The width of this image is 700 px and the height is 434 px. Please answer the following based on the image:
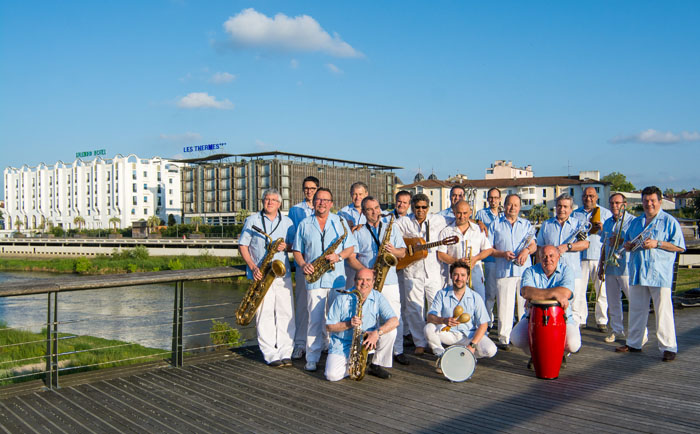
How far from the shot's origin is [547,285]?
5836 millimetres

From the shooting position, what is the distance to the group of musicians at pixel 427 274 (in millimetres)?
5691

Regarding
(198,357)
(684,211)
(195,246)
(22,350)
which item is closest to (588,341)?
(198,357)

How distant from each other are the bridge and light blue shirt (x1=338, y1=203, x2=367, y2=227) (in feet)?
6.14

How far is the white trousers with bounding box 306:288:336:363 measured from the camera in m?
5.98

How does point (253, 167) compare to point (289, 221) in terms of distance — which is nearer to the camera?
point (289, 221)

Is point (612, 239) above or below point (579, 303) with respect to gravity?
above

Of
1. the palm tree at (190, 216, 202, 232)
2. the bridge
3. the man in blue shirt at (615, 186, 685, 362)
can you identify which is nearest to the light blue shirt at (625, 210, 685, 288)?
the man in blue shirt at (615, 186, 685, 362)

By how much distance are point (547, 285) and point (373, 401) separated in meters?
2.37

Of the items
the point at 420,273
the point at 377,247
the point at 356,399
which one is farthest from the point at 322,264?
the point at 356,399

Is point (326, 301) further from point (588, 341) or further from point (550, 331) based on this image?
point (588, 341)

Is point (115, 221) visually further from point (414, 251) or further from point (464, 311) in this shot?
point (464, 311)

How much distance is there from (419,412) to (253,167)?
76.6 m

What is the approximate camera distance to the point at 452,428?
418cm

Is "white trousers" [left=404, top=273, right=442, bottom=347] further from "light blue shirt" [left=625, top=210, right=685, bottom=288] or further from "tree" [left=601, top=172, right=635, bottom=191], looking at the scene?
"tree" [left=601, top=172, right=635, bottom=191]
